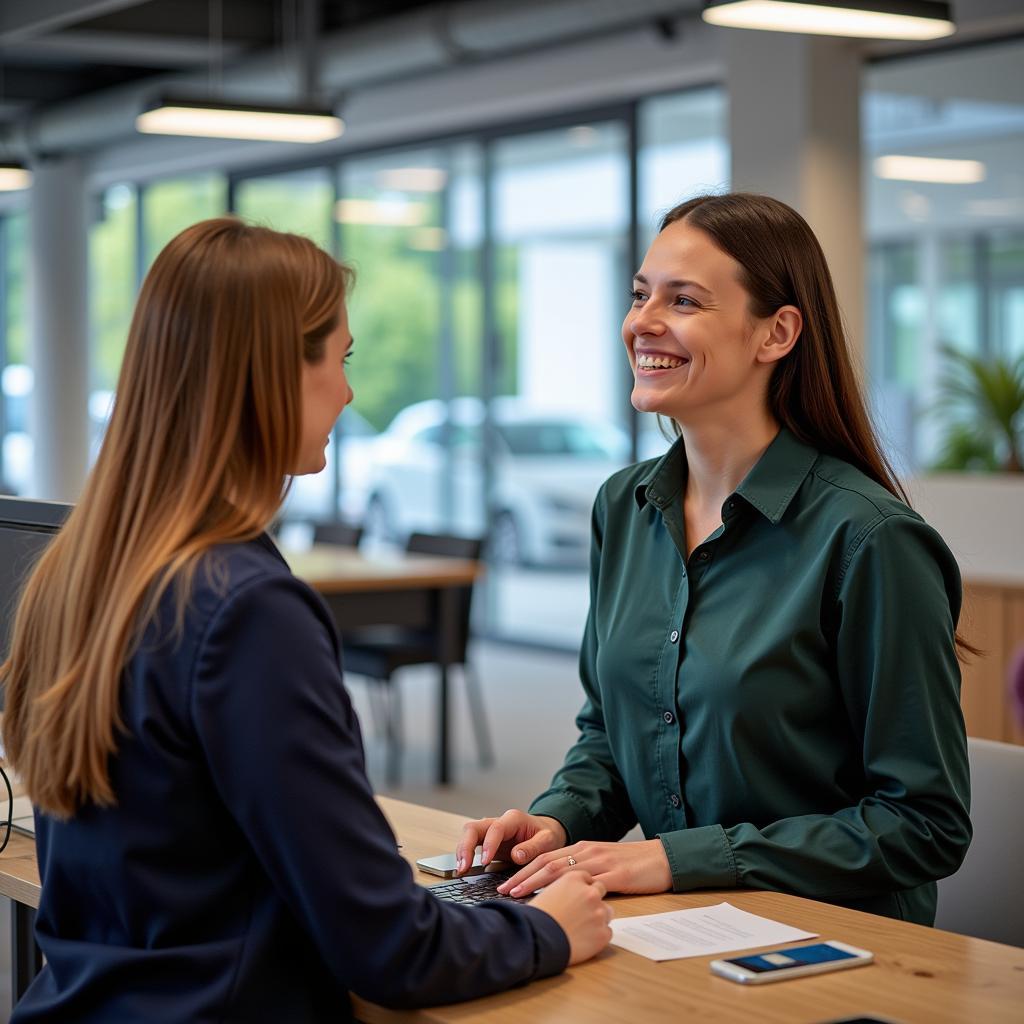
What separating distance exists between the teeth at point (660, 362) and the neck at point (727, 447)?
0.09m

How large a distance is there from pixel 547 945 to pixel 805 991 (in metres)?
0.26

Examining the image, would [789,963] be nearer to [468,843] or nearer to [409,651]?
[468,843]

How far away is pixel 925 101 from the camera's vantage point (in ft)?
24.0

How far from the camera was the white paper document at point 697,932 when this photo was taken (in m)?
1.72

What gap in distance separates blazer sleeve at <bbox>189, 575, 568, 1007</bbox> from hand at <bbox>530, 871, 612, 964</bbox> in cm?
20

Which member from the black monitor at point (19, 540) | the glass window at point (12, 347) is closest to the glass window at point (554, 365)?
the glass window at point (12, 347)

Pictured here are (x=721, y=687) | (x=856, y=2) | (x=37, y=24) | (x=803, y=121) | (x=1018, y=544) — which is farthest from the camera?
(x=37, y=24)

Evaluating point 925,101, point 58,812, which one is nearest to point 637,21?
point 925,101

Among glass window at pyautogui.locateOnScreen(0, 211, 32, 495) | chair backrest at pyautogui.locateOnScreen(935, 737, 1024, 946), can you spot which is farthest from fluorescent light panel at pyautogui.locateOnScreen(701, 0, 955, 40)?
glass window at pyautogui.locateOnScreen(0, 211, 32, 495)

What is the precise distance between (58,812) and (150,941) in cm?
15

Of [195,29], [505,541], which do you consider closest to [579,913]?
[505,541]

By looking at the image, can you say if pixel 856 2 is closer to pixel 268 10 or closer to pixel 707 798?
pixel 707 798

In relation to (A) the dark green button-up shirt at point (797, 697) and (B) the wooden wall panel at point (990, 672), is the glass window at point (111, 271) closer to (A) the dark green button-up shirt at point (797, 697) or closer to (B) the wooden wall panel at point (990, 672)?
(B) the wooden wall panel at point (990, 672)

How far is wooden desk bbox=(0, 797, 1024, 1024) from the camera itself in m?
1.53
